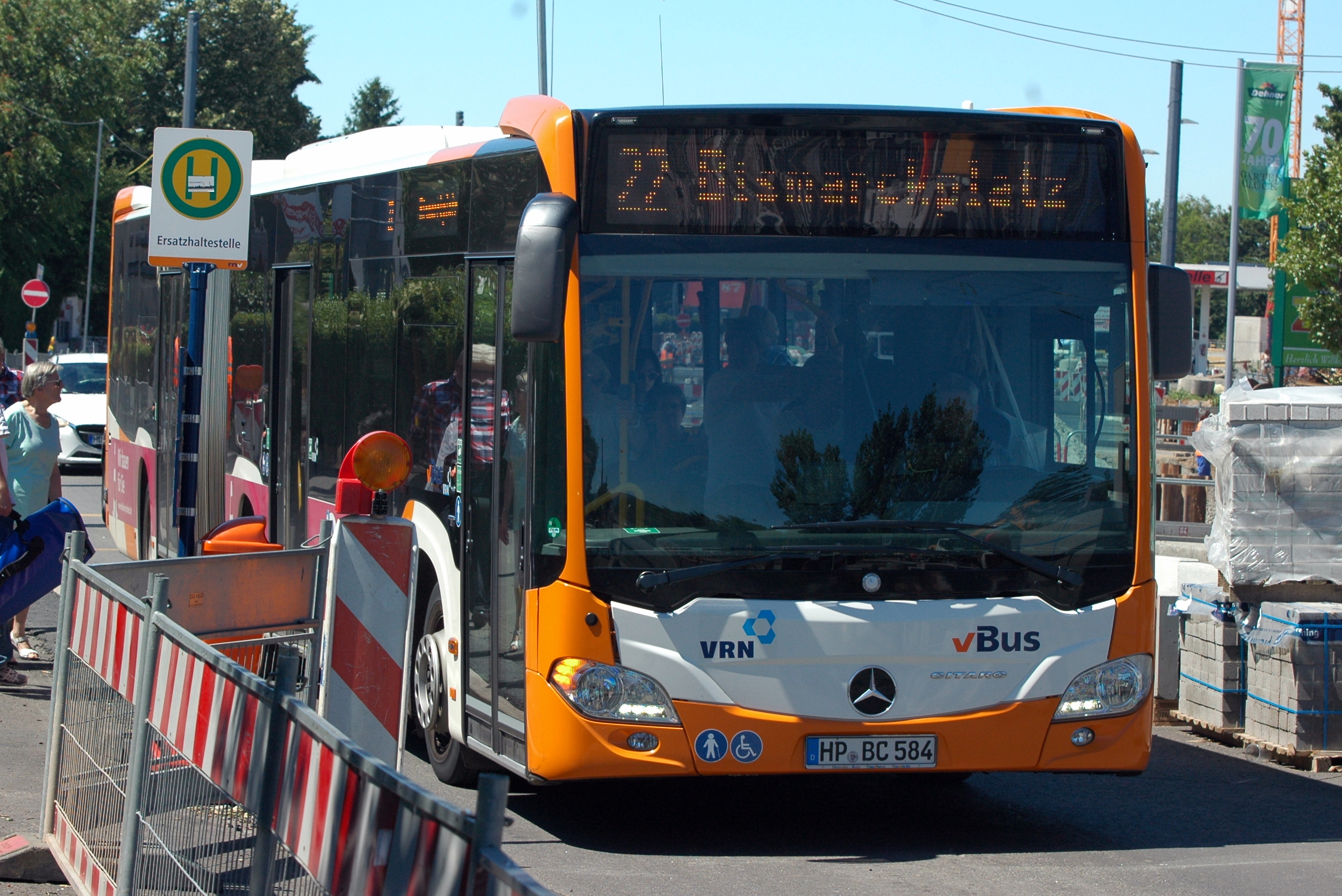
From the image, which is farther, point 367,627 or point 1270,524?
point 1270,524

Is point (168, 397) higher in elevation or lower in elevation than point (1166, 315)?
lower

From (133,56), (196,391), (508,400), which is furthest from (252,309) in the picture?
(133,56)

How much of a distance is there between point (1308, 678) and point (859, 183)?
3913 mm

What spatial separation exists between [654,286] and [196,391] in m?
4.11

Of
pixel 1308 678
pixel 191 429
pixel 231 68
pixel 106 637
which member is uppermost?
pixel 231 68

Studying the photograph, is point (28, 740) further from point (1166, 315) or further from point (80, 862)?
point (1166, 315)

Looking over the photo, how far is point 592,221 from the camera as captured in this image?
6336 millimetres

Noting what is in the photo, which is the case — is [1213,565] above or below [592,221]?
below

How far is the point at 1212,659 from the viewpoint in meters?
9.18

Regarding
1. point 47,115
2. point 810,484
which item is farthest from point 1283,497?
point 47,115

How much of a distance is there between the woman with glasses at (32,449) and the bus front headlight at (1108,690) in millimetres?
6565

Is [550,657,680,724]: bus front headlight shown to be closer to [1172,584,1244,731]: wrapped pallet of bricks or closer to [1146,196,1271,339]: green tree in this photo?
[1172,584,1244,731]: wrapped pallet of bricks

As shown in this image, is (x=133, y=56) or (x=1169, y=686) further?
(x=133, y=56)

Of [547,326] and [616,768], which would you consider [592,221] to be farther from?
[616,768]
